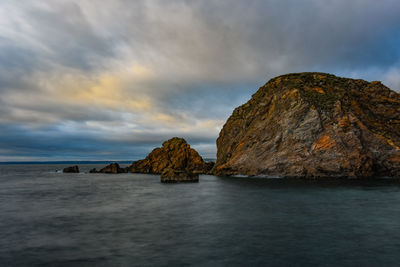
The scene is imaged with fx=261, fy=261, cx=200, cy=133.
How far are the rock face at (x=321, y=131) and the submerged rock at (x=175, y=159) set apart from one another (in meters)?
24.0

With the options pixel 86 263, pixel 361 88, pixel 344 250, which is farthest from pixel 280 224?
pixel 361 88

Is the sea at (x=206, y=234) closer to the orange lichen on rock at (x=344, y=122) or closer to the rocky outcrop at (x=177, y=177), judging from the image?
the rocky outcrop at (x=177, y=177)

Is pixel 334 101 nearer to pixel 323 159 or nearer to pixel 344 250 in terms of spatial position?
pixel 323 159

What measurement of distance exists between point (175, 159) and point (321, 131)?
54138 mm

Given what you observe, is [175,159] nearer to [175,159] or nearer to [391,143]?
[175,159]

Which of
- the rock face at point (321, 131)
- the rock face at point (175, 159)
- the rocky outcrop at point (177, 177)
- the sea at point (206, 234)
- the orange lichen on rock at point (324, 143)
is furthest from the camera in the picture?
the rock face at point (175, 159)

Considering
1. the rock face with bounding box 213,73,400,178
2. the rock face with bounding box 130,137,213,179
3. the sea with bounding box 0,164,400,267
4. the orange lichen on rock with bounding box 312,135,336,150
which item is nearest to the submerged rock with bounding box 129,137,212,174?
the rock face with bounding box 130,137,213,179

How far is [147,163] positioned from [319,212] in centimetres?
8847

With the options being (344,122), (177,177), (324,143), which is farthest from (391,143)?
(177,177)

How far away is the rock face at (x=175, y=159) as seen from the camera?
95600mm

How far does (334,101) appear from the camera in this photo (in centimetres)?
6059

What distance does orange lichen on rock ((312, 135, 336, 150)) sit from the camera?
55625 mm

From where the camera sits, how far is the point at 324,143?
2213 inches

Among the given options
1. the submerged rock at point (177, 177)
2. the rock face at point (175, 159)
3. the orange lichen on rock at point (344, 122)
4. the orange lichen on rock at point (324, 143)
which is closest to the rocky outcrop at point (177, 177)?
the submerged rock at point (177, 177)
